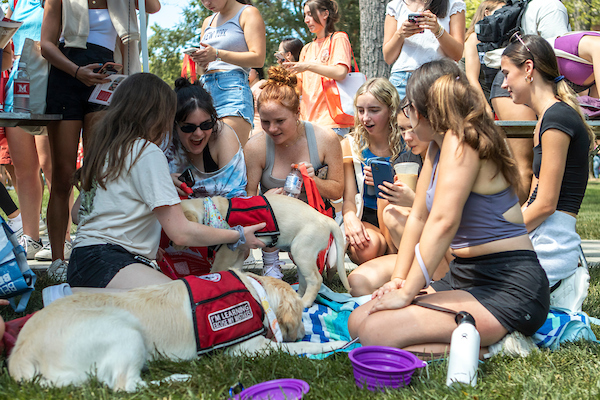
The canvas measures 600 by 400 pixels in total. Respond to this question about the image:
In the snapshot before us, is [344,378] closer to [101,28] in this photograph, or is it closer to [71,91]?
[71,91]

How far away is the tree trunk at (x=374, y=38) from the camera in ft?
23.2

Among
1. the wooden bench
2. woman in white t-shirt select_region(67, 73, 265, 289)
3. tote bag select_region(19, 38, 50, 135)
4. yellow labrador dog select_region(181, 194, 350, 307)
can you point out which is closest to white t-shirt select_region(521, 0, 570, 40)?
the wooden bench

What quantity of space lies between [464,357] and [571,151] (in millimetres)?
1693

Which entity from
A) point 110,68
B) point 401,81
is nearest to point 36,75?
point 110,68

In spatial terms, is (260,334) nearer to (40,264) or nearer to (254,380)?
(254,380)

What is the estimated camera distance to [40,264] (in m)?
4.83

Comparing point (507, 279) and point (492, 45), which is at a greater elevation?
point (492, 45)

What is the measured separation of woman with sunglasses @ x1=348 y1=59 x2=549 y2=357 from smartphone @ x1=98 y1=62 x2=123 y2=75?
2669mm

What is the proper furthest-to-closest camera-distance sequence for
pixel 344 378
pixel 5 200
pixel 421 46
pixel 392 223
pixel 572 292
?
pixel 421 46 < pixel 5 200 < pixel 392 223 < pixel 572 292 < pixel 344 378

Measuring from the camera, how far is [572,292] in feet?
10.1

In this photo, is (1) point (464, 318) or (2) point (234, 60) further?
(2) point (234, 60)

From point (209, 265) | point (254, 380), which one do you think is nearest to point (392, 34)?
point (209, 265)

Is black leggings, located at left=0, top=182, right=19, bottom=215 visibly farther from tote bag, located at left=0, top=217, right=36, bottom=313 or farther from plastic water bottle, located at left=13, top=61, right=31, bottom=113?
tote bag, located at left=0, top=217, right=36, bottom=313

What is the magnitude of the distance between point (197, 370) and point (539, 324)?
5.54 ft
